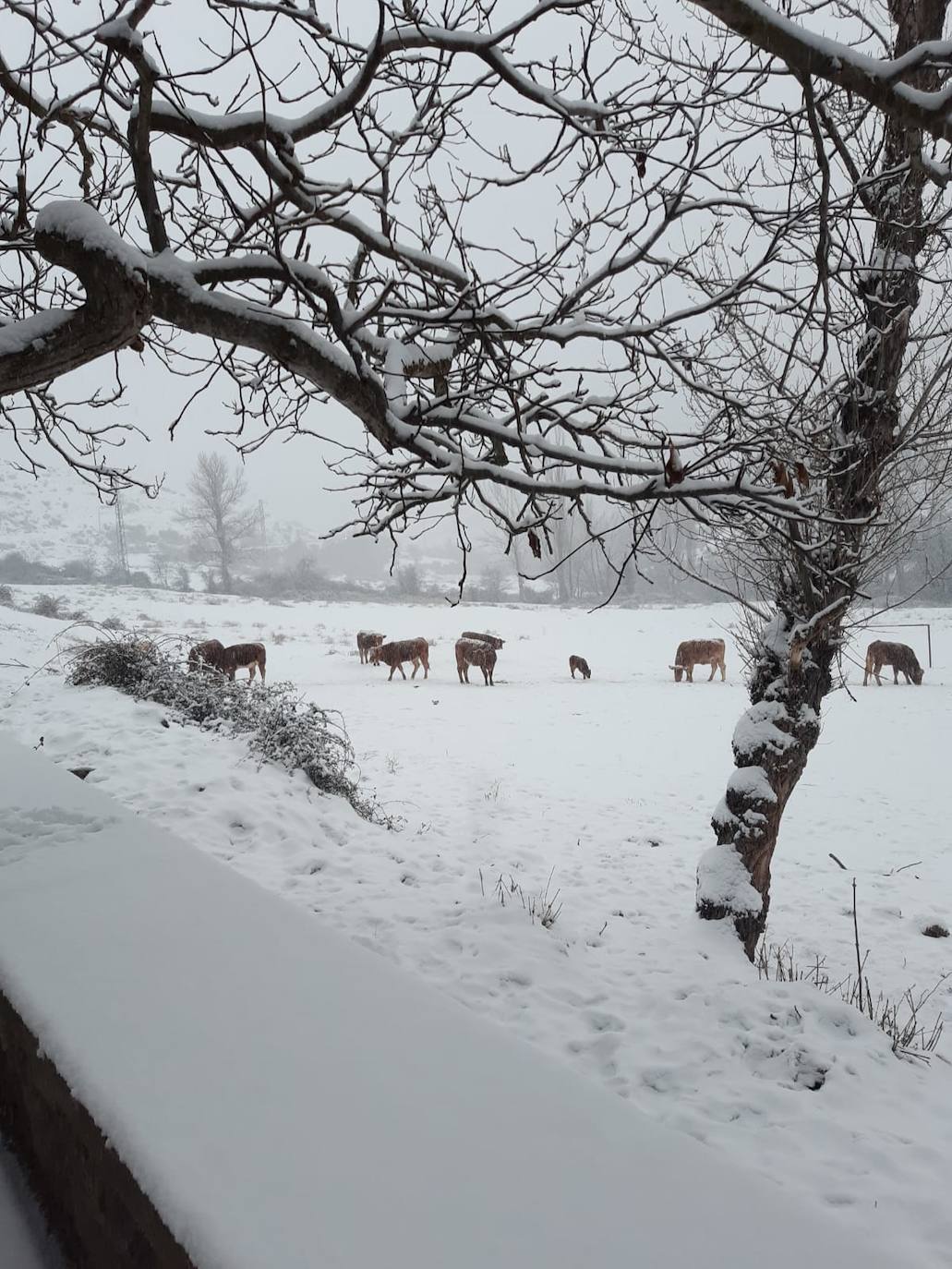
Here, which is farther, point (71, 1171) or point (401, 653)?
point (401, 653)

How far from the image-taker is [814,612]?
4715 mm

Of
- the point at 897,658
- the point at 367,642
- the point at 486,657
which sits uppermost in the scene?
the point at 367,642

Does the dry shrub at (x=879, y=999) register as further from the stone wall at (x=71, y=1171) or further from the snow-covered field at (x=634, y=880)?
the stone wall at (x=71, y=1171)

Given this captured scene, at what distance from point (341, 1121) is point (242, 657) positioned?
46.8 feet

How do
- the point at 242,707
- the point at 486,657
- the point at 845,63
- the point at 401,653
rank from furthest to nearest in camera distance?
1. the point at 401,653
2. the point at 486,657
3. the point at 242,707
4. the point at 845,63

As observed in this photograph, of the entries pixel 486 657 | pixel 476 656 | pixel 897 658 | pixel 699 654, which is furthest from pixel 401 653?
pixel 897 658

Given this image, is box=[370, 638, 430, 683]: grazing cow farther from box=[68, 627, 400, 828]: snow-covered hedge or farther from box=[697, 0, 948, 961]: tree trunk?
box=[697, 0, 948, 961]: tree trunk

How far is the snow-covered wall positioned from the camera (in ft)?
3.60

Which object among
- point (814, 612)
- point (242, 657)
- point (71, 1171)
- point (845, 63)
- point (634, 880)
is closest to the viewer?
point (71, 1171)

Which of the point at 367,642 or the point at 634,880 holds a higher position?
the point at 367,642

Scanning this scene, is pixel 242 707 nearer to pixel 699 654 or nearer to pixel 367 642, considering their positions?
pixel 367 642

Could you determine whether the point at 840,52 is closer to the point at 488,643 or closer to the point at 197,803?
the point at 197,803

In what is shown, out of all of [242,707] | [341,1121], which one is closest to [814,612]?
[341,1121]

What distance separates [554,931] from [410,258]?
4.18m
